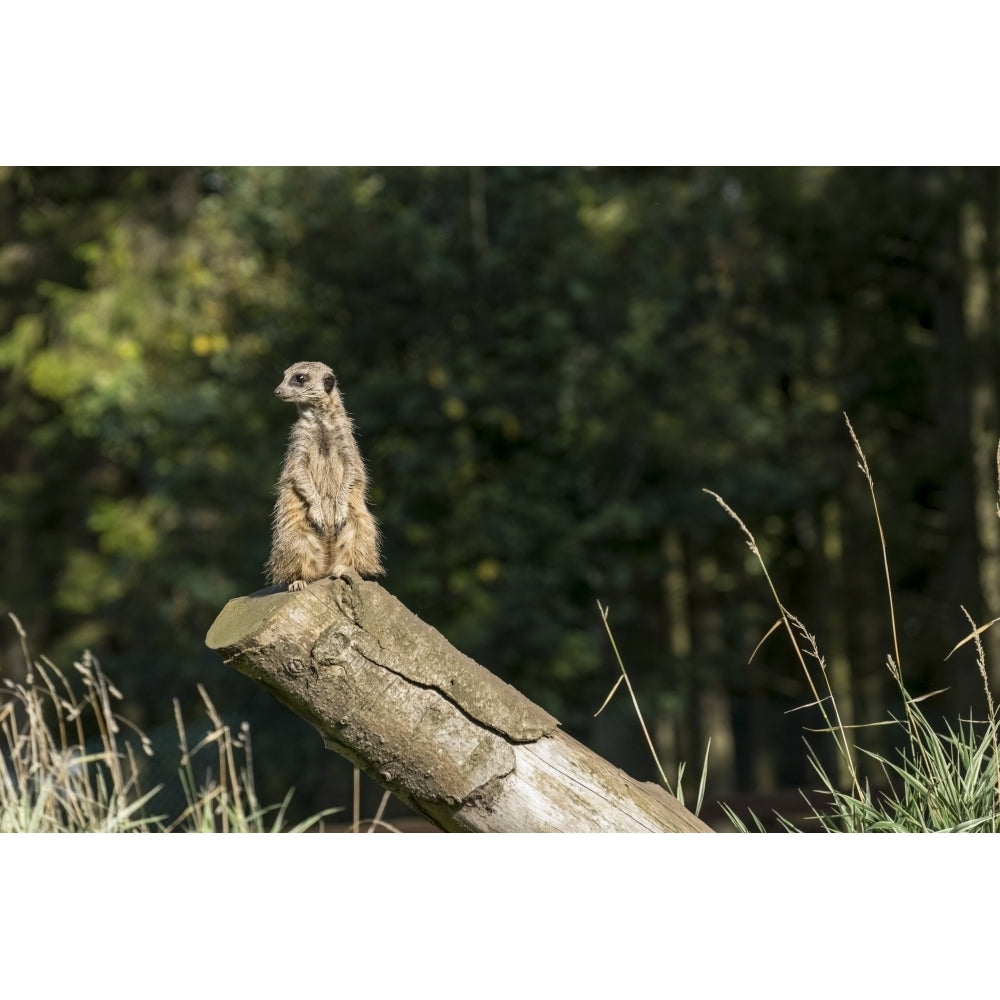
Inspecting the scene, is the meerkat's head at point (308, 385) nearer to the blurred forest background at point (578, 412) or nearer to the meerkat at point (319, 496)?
the meerkat at point (319, 496)

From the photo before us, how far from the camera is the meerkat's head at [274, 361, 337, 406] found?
3787 mm

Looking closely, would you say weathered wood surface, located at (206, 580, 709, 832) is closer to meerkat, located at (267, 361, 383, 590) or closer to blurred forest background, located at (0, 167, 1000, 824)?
meerkat, located at (267, 361, 383, 590)

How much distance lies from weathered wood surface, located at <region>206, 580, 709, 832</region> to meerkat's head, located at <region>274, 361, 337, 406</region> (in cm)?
70

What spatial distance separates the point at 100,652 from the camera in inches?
521

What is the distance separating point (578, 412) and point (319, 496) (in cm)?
727

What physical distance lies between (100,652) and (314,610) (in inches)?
420

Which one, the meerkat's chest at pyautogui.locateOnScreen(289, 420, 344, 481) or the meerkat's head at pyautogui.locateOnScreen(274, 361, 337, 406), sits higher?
the meerkat's head at pyautogui.locateOnScreen(274, 361, 337, 406)

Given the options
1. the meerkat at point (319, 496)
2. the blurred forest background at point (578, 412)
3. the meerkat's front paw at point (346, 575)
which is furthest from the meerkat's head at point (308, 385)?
the blurred forest background at point (578, 412)

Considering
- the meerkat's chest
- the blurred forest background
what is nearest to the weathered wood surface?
the meerkat's chest

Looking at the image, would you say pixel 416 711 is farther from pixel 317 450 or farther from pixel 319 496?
pixel 317 450

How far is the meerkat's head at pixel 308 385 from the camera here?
3787mm

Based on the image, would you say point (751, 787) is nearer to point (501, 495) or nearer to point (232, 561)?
point (501, 495)

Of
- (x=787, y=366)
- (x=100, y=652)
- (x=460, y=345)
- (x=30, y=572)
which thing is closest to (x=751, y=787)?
(x=787, y=366)

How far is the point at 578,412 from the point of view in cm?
1089
